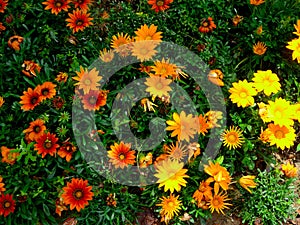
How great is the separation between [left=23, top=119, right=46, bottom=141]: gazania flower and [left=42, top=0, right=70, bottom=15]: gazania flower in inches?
31.0

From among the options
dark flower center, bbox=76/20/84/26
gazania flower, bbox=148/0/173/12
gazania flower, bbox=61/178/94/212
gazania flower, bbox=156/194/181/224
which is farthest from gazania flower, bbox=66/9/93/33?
gazania flower, bbox=156/194/181/224

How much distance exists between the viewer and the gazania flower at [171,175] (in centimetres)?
268

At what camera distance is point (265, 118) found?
285 centimetres

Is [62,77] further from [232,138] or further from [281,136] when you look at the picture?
[281,136]

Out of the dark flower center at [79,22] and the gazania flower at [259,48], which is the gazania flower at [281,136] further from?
the dark flower center at [79,22]

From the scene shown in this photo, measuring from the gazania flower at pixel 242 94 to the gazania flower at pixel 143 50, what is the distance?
22.8 inches

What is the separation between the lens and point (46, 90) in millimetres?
2783

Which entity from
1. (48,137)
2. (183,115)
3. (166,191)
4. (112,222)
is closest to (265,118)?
(183,115)

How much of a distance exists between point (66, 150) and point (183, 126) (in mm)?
737

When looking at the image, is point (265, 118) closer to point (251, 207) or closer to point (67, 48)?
point (251, 207)

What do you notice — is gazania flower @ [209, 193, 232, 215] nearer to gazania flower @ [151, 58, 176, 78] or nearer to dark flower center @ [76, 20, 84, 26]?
gazania flower @ [151, 58, 176, 78]

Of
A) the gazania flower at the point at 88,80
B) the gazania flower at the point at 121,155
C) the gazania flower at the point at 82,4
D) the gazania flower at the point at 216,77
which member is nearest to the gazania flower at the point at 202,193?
the gazania flower at the point at 121,155

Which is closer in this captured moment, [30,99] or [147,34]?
[30,99]

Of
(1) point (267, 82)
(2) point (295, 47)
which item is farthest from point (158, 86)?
(2) point (295, 47)
